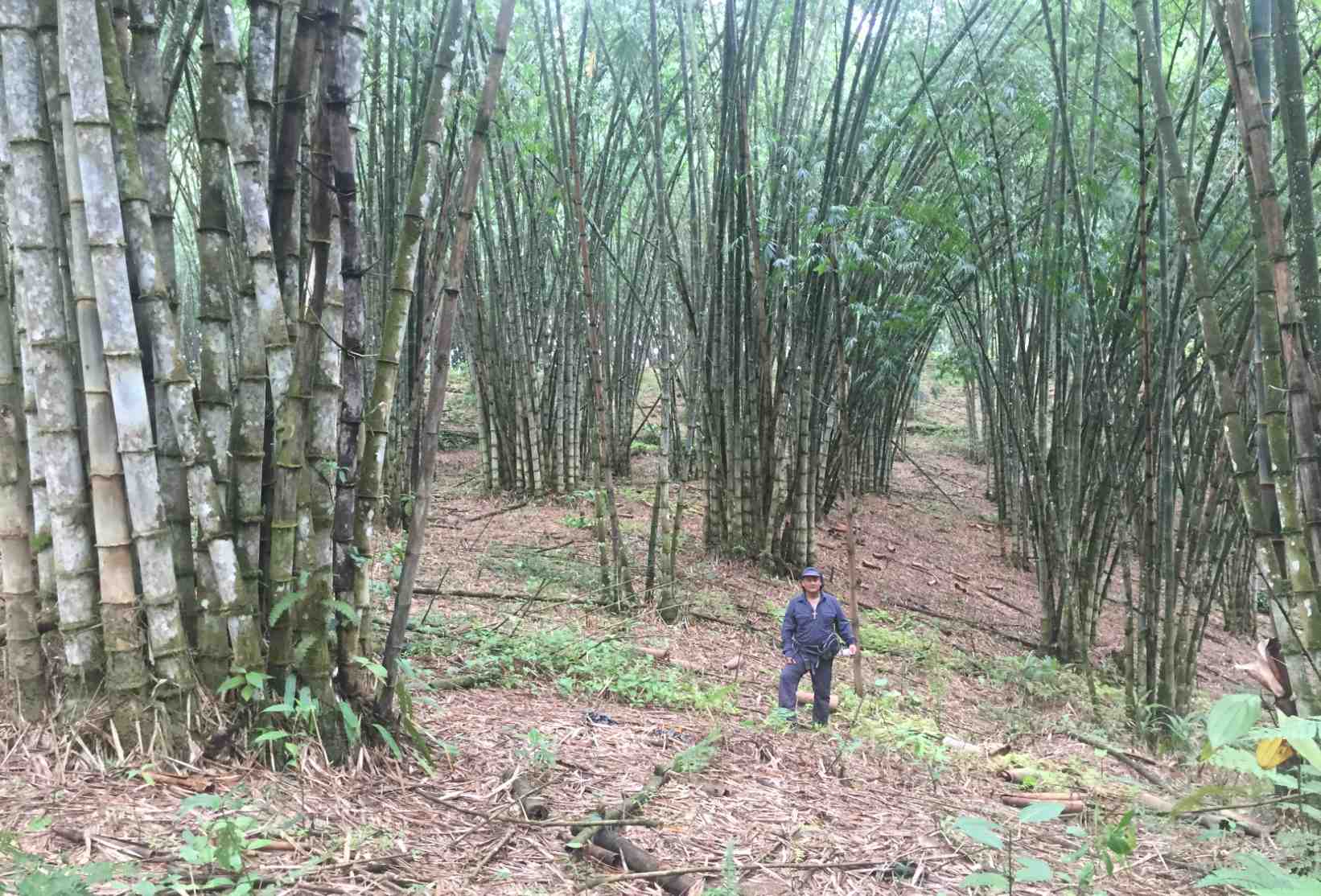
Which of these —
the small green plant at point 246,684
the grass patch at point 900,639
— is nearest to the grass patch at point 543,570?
the grass patch at point 900,639

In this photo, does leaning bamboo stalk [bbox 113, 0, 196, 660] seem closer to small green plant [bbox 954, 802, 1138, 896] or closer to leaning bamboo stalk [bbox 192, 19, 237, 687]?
leaning bamboo stalk [bbox 192, 19, 237, 687]

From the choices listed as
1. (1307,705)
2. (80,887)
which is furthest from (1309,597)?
(80,887)

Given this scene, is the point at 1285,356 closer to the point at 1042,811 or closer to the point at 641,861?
the point at 1042,811

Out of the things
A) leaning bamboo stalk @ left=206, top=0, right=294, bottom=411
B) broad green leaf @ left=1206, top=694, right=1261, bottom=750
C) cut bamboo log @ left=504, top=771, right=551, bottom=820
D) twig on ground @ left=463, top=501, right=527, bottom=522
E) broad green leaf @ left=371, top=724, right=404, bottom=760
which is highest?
leaning bamboo stalk @ left=206, top=0, right=294, bottom=411

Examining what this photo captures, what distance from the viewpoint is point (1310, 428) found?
71.4 inches

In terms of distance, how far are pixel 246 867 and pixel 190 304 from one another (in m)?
11.7

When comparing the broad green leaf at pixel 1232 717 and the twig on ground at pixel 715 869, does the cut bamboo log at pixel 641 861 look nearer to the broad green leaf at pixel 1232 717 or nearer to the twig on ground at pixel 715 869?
the twig on ground at pixel 715 869

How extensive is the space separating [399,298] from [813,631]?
2.37 m

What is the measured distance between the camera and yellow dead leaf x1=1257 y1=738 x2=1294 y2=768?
1.32 metres

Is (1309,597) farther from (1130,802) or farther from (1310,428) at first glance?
(1130,802)

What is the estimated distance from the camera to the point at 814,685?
3.58 metres

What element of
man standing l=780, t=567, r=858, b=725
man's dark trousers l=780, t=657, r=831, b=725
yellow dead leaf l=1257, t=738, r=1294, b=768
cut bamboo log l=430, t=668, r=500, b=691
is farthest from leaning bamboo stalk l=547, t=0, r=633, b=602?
yellow dead leaf l=1257, t=738, r=1294, b=768

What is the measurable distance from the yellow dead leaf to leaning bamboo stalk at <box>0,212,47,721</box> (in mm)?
2227

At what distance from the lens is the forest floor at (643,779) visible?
5.05 ft
